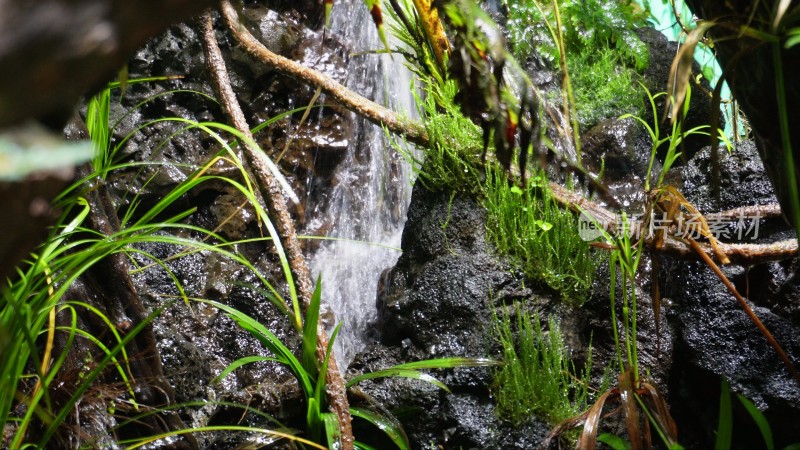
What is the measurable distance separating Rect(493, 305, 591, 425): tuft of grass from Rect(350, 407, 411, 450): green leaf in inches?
19.5

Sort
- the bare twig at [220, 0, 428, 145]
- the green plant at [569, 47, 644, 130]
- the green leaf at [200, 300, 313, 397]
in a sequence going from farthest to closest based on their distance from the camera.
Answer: the green plant at [569, 47, 644, 130] → the bare twig at [220, 0, 428, 145] → the green leaf at [200, 300, 313, 397]

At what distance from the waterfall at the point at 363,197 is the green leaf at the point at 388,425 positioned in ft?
5.97

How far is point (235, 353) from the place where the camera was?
161 inches

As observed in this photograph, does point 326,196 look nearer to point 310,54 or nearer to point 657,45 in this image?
point 310,54

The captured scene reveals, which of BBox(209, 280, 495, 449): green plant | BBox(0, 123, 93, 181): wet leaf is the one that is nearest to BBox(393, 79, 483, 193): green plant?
BBox(209, 280, 495, 449): green plant

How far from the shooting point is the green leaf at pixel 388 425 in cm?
251

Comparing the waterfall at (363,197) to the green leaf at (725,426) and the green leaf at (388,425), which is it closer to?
the green leaf at (388,425)

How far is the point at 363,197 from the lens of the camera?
5.21 meters

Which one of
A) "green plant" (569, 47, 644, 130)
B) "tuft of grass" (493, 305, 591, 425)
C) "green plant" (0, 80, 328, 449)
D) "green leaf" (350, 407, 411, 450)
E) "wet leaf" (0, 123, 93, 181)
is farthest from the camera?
"green plant" (569, 47, 644, 130)

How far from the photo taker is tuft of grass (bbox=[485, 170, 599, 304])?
3178 millimetres

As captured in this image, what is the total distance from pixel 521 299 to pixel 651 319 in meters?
0.72

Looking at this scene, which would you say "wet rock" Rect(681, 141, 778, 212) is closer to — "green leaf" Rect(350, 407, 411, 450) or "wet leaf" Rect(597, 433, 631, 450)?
"wet leaf" Rect(597, 433, 631, 450)

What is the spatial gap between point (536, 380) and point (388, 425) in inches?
27.2

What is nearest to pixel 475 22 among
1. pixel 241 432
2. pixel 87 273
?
pixel 87 273
